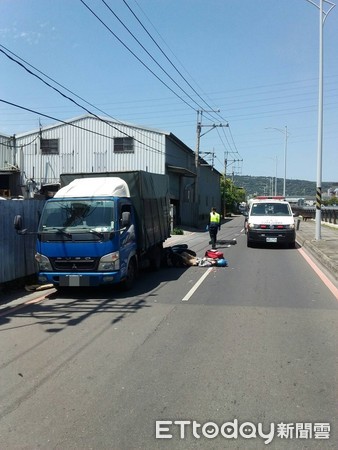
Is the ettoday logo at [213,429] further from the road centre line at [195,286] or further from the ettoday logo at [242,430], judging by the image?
the road centre line at [195,286]

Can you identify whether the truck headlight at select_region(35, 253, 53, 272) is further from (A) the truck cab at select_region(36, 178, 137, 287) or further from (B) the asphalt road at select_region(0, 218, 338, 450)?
(B) the asphalt road at select_region(0, 218, 338, 450)

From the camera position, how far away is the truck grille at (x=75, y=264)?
30.2ft

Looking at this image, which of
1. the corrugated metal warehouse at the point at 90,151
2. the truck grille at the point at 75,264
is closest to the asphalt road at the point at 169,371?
the truck grille at the point at 75,264

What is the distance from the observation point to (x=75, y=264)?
927cm

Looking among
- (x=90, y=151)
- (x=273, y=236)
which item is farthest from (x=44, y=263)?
(x=90, y=151)

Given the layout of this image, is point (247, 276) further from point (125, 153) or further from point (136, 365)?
point (125, 153)

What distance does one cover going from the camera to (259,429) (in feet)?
12.4

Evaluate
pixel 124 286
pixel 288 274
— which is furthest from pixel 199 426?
pixel 288 274

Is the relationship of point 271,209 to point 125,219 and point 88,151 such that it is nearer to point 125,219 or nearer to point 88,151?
point 125,219

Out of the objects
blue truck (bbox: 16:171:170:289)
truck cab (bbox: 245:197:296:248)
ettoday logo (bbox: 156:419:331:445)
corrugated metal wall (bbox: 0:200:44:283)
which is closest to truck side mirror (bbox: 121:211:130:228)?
blue truck (bbox: 16:171:170:289)

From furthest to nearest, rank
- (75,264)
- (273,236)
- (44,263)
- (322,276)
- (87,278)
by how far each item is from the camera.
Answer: (273,236) < (322,276) < (44,263) < (75,264) < (87,278)

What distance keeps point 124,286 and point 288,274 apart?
4.87m

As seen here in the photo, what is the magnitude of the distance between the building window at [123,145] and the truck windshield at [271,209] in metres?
15.0

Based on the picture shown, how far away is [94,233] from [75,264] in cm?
73
